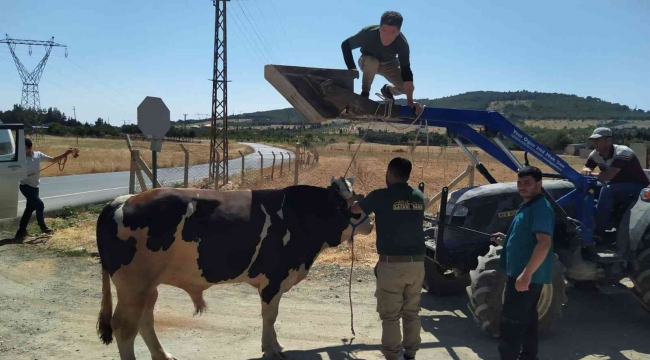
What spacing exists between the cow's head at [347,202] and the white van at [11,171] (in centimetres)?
799

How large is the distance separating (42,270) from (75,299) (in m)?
1.89

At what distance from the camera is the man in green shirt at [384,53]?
5.69 metres

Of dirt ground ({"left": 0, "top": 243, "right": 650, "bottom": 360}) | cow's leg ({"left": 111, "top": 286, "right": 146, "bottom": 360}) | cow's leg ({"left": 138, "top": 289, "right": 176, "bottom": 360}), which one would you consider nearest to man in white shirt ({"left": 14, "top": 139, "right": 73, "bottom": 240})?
dirt ground ({"left": 0, "top": 243, "right": 650, "bottom": 360})

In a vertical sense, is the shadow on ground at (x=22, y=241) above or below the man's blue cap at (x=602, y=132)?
below

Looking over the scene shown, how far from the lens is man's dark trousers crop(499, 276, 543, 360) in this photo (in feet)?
16.0

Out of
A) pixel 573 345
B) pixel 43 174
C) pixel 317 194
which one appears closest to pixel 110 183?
pixel 43 174

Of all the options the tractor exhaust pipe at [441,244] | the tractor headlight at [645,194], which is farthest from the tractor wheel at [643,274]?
the tractor exhaust pipe at [441,244]

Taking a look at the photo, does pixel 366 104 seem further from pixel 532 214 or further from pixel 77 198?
pixel 77 198

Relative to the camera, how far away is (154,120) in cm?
1167

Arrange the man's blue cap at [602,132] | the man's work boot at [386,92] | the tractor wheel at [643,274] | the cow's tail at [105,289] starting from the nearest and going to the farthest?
the cow's tail at [105,289], the man's work boot at [386,92], the tractor wheel at [643,274], the man's blue cap at [602,132]

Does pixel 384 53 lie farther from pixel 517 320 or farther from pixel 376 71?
pixel 517 320

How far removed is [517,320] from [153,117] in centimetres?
923

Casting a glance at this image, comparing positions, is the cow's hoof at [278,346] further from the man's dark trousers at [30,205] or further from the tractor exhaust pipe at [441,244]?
the man's dark trousers at [30,205]

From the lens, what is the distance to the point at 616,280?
23.0ft
